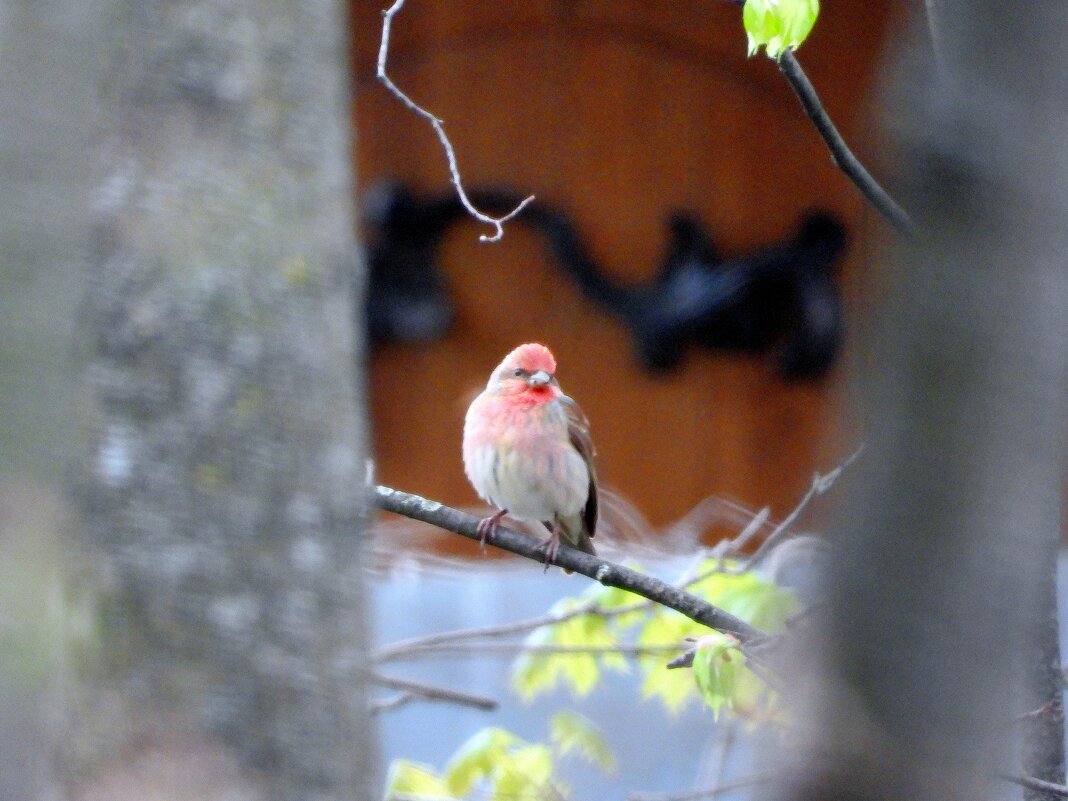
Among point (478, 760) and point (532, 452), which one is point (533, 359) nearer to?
point (532, 452)

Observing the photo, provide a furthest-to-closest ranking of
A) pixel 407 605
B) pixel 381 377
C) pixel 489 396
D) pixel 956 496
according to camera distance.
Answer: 1. pixel 381 377
2. pixel 407 605
3. pixel 489 396
4. pixel 956 496

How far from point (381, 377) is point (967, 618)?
22.3ft

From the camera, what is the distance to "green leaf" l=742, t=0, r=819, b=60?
11.2ft

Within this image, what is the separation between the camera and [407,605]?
7605 mm

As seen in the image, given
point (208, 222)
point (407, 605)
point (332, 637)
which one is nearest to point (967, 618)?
point (332, 637)

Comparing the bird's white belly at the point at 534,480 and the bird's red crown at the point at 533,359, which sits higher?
the bird's red crown at the point at 533,359

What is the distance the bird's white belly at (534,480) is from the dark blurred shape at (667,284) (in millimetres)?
2771

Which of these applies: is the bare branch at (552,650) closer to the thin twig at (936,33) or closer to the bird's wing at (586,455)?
the bird's wing at (586,455)

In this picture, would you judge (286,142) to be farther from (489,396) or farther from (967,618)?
(489,396)

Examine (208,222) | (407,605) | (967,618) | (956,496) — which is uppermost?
(208,222)

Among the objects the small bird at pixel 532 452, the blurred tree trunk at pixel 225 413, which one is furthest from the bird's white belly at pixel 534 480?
the blurred tree trunk at pixel 225 413

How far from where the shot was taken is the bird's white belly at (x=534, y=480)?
5195mm

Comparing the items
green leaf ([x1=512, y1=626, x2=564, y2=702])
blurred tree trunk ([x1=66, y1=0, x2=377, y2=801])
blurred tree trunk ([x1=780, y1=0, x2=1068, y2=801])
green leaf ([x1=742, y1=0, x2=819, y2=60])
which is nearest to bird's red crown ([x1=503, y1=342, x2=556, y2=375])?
green leaf ([x1=512, y1=626, x2=564, y2=702])

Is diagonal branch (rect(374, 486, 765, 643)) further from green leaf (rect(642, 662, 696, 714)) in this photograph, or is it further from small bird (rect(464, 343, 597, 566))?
green leaf (rect(642, 662, 696, 714))
